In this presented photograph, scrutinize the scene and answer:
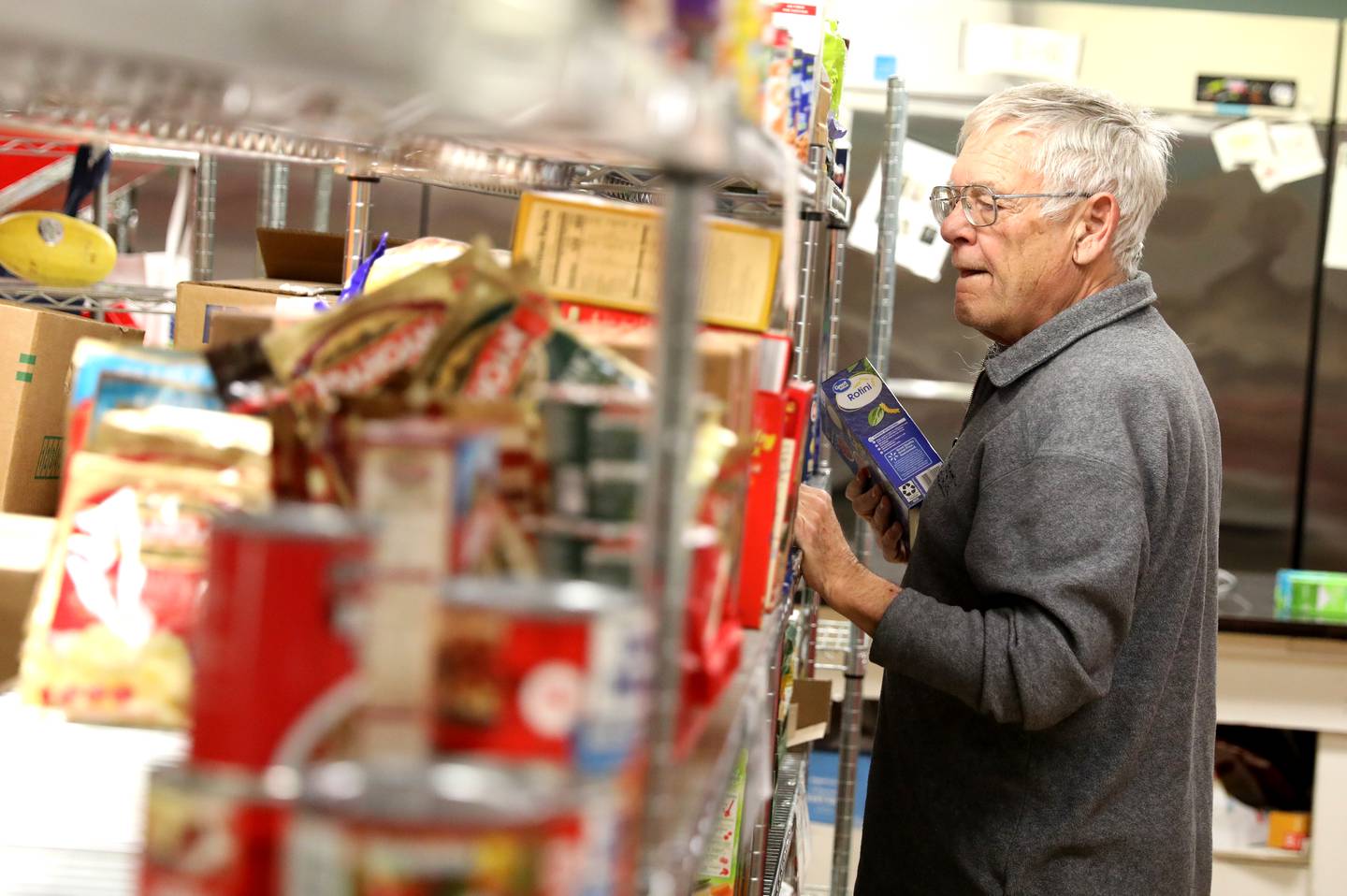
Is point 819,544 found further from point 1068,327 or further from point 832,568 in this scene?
point 1068,327

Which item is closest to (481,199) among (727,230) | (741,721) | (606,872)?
(727,230)

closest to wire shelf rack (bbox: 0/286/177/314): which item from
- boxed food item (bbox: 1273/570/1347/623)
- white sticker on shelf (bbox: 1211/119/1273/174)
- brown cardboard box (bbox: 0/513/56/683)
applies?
brown cardboard box (bbox: 0/513/56/683)

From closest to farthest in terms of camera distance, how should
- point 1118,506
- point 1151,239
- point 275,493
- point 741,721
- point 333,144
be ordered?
point 275,493 < point 741,721 < point 333,144 < point 1118,506 < point 1151,239

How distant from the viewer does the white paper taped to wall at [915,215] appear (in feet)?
15.2

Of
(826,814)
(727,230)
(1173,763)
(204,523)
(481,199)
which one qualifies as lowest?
(826,814)

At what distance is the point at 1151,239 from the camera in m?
4.73

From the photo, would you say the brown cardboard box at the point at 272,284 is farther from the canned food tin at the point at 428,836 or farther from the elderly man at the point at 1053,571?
the canned food tin at the point at 428,836

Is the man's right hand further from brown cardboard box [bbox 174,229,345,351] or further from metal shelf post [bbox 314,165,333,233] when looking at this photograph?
metal shelf post [bbox 314,165,333,233]

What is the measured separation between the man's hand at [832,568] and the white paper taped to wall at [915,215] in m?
2.67

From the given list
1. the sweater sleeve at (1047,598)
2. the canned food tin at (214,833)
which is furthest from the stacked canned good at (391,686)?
the sweater sleeve at (1047,598)

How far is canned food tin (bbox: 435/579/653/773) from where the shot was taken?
2.11 ft

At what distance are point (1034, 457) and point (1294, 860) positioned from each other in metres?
2.42

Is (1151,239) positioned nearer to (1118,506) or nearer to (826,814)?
(826,814)

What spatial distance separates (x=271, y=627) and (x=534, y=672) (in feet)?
0.42
